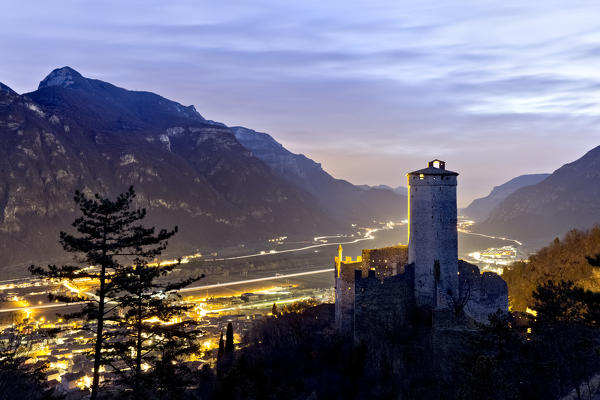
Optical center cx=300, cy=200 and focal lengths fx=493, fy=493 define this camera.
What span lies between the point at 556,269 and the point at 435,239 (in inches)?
1401

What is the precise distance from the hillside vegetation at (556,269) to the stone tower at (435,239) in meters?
21.3

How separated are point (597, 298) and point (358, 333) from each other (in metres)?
14.5

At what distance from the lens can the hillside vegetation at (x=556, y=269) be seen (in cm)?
5222

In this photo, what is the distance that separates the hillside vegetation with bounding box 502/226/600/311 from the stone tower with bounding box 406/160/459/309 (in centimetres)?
2126

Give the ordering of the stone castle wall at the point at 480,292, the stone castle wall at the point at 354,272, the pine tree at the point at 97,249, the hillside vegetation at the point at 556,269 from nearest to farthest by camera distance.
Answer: the pine tree at the point at 97,249
the stone castle wall at the point at 354,272
the stone castle wall at the point at 480,292
the hillside vegetation at the point at 556,269

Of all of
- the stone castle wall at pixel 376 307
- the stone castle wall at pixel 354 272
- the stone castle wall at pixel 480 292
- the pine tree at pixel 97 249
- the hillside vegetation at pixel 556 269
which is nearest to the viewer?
the pine tree at pixel 97 249

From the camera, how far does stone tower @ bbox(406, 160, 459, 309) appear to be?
31.5 meters

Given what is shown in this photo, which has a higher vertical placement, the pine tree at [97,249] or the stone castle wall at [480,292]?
the pine tree at [97,249]

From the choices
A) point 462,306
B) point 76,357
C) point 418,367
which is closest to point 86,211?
point 418,367

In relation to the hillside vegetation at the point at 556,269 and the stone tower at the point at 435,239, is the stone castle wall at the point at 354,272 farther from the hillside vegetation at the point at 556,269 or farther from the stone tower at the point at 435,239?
the hillside vegetation at the point at 556,269

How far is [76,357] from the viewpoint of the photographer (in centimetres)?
6375

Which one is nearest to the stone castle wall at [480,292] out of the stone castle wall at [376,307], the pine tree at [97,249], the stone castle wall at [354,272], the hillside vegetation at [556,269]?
the stone castle wall at [354,272]

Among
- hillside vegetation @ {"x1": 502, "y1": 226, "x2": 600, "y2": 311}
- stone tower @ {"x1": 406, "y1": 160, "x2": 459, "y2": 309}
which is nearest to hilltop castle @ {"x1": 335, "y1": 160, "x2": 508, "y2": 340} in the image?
stone tower @ {"x1": 406, "y1": 160, "x2": 459, "y2": 309}

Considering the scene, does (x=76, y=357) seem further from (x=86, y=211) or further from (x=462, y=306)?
(x=462, y=306)
